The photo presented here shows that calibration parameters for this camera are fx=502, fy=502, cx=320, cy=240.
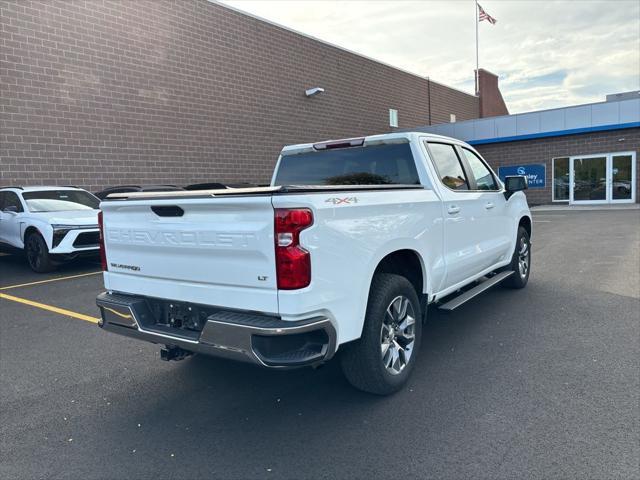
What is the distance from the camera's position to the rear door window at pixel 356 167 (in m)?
4.59

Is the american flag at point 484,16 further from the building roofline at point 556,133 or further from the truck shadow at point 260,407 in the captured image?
the truck shadow at point 260,407

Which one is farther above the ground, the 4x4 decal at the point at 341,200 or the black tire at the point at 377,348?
the 4x4 decal at the point at 341,200

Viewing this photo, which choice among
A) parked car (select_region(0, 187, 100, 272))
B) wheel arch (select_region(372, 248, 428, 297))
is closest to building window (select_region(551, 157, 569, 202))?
parked car (select_region(0, 187, 100, 272))

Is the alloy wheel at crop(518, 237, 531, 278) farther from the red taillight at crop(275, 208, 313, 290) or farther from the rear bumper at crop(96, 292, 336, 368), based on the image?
the red taillight at crop(275, 208, 313, 290)

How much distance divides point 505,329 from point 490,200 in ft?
4.69

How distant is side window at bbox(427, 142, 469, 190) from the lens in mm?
4750

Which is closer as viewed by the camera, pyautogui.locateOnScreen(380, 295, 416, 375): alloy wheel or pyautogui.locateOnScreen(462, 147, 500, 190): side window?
pyautogui.locateOnScreen(380, 295, 416, 375): alloy wheel

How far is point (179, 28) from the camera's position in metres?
17.0

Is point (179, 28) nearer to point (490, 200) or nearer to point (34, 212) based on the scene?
point (34, 212)

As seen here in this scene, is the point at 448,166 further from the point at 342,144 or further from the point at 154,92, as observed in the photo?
the point at 154,92

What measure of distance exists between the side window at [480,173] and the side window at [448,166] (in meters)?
0.34

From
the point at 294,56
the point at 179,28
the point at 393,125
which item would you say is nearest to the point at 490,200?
the point at 179,28

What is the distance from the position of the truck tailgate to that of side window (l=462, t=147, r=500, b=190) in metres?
3.31

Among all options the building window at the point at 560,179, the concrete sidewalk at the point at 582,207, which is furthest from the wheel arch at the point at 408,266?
the building window at the point at 560,179
